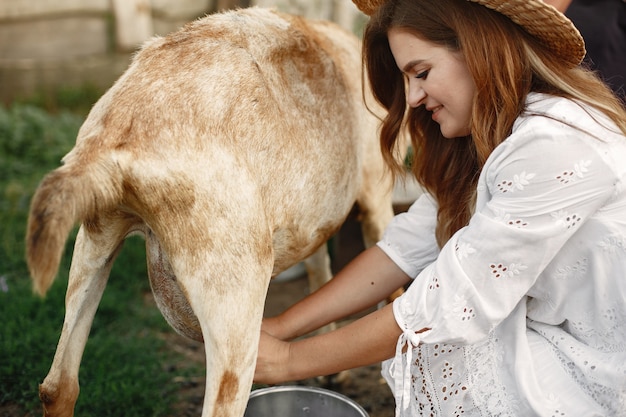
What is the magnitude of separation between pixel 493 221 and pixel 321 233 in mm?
634

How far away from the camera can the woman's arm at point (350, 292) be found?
2.28 meters

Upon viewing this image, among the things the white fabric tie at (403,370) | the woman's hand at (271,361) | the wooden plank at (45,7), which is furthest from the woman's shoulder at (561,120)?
the wooden plank at (45,7)

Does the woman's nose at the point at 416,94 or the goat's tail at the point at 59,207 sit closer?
the goat's tail at the point at 59,207

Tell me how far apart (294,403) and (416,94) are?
1123 millimetres

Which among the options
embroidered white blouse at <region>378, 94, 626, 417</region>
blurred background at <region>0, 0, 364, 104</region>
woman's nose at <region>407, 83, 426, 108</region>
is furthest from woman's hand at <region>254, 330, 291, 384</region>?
blurred background at <region>0, 0, 364, 104</region>

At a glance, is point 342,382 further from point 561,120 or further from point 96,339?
point 561,120

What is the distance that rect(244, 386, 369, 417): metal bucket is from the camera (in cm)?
237

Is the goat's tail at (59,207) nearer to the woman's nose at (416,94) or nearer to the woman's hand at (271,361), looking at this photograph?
the woman's hand at (271,361)

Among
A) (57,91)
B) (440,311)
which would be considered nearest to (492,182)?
(440,311)

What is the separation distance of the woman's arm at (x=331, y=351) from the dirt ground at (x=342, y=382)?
892 millimetres

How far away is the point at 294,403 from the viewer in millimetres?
2443

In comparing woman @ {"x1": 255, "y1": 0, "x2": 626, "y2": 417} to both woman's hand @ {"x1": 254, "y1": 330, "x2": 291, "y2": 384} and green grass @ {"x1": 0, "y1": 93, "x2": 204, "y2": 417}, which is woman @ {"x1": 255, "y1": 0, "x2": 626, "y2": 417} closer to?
woman's hand @ {"x1": 254, "y1": 330, "x2": 291, "y2": 384}

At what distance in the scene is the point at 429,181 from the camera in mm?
2346

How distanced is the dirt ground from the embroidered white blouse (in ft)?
3.05
